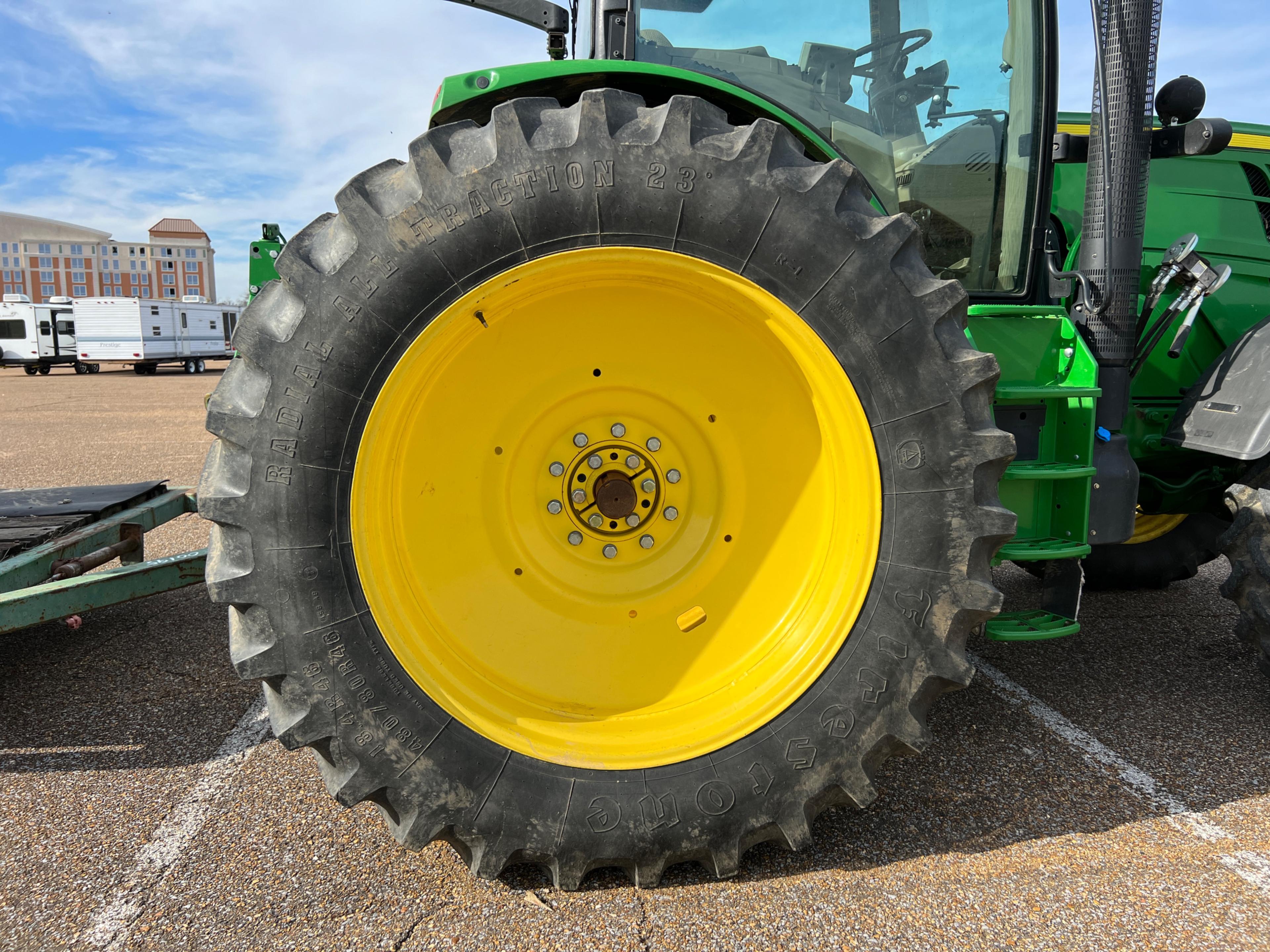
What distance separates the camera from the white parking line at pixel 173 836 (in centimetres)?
167

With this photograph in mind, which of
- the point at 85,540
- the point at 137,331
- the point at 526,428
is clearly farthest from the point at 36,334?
the point at 526,428

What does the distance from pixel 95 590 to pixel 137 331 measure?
25.5 metres

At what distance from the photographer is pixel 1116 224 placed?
90.0 inches

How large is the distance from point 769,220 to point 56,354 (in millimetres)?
28950

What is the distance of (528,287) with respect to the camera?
5.98ft

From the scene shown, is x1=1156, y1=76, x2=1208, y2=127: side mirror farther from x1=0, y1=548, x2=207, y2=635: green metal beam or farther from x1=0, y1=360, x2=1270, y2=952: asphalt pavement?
x1=0, y1=548, x2=207, y2=635: green metal beam

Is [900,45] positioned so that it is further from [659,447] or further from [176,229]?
[176,229]

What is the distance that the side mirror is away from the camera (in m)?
2.32

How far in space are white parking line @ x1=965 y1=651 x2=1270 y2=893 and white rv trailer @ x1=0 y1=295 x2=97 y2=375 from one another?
28.3 meters

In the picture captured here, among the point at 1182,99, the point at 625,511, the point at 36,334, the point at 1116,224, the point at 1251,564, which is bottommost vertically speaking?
the point at 36,334

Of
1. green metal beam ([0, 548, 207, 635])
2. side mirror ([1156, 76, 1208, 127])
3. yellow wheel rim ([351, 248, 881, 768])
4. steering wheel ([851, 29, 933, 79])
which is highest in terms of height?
steering wheel ([851, 29, 933, 79])

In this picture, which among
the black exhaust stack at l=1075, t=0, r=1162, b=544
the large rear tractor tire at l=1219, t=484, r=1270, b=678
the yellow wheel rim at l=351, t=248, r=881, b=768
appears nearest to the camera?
the yellow wheel rim at l=351, t=248, r=881, b=768

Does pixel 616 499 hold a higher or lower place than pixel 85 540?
higher

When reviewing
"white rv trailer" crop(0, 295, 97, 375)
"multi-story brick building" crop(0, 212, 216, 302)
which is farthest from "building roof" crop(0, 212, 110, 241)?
"white rv trailer" crop(0, 295, 97, 375)
